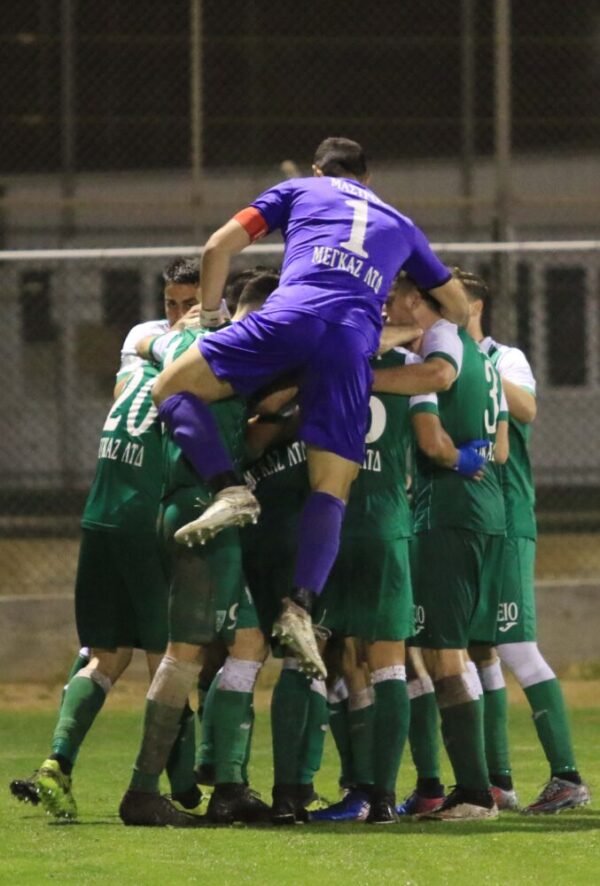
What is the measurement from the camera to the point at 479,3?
2039 centimetres

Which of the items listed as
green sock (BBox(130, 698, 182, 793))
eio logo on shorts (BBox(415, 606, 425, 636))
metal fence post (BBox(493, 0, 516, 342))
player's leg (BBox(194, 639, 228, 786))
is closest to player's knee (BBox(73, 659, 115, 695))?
player's leg (BBox(194, 639, 228, 786))

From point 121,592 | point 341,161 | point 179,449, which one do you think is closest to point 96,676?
point 121,592

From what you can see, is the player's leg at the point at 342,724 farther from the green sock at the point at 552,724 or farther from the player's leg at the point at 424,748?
the green sock at the point at 552,724

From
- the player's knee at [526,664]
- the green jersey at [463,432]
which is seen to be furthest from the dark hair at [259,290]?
the player's knee at [526,664]

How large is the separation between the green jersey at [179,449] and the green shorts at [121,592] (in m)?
0.41

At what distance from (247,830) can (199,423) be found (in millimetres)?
1296

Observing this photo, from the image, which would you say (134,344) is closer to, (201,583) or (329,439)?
(329,439)

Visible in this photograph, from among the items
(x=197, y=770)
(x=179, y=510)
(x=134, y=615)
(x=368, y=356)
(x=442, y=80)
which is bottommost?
(x=197, y=770)

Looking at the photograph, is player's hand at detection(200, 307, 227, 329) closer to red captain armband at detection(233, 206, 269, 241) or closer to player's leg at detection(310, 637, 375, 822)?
red captain armband at detection(233, 206, 269, 241)

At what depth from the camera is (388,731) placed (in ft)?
19.8

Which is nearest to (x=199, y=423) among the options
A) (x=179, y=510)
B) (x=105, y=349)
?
(x=179, y=510)

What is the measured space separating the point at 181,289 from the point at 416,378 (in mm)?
1326

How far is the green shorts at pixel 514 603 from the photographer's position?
699 centimetres

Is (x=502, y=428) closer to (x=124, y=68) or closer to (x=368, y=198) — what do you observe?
(x=368, y=198)
